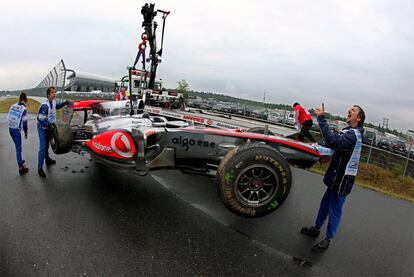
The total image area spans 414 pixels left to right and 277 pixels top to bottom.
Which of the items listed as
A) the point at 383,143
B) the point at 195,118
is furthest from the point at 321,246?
the point at 383,143

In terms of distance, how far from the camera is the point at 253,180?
2.92m

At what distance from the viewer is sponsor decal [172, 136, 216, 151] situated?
3451 mm

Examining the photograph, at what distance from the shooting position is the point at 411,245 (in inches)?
144

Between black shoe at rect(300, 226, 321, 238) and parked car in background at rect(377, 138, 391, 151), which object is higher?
parked car in background at rect(377, 138, 391, 151)

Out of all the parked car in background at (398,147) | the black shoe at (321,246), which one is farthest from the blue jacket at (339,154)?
the parked car in background at (398,147)

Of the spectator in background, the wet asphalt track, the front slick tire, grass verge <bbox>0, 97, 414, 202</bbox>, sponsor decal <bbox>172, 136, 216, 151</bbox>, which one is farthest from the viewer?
grass verge <bbox>0, 97, 414, 202</bbox>

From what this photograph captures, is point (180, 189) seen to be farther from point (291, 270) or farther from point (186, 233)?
point (291, 270)

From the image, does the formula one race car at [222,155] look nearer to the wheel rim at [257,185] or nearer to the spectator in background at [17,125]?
the wheel rim at [257,185]

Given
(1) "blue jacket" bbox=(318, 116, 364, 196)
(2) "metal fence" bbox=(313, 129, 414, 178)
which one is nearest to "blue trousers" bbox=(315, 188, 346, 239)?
(1) "blue jacket" bbox=(318, 116, 364, 196)

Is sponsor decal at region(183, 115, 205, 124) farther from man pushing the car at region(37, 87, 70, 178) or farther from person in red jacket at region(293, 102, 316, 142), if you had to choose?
person in red jacket at region(293, 102, 316, 142)

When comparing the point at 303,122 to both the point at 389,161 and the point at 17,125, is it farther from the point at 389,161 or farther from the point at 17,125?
the point at 17,125

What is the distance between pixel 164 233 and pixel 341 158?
89.3 inches

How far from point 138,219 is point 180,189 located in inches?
52.5

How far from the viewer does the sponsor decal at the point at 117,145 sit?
3.48m
